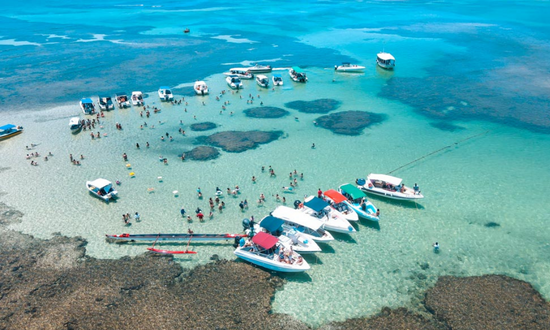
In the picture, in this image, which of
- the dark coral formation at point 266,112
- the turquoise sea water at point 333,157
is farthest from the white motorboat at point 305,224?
the dark coral formation at point 266,112

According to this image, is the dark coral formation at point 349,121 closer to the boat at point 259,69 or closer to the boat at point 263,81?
the boat at point 263,81

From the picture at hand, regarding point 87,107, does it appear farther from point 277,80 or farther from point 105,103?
point 277,80

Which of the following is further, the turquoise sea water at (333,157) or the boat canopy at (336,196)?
the boat canopy at (336,196)

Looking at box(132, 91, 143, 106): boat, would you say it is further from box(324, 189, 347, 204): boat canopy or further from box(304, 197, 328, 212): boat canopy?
box(324, 189, 347, 204): boat canopy

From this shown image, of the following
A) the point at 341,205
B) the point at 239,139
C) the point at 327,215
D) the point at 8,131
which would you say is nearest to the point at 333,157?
the point at 341,205

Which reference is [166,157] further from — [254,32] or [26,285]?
[254,32]

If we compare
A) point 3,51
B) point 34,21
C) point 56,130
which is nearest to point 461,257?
point 56,130

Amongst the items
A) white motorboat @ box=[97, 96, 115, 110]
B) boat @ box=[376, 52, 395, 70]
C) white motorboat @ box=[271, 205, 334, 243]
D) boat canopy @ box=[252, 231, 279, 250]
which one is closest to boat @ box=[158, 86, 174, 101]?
white motorboat @ box=[97, 96, 115, 110]
